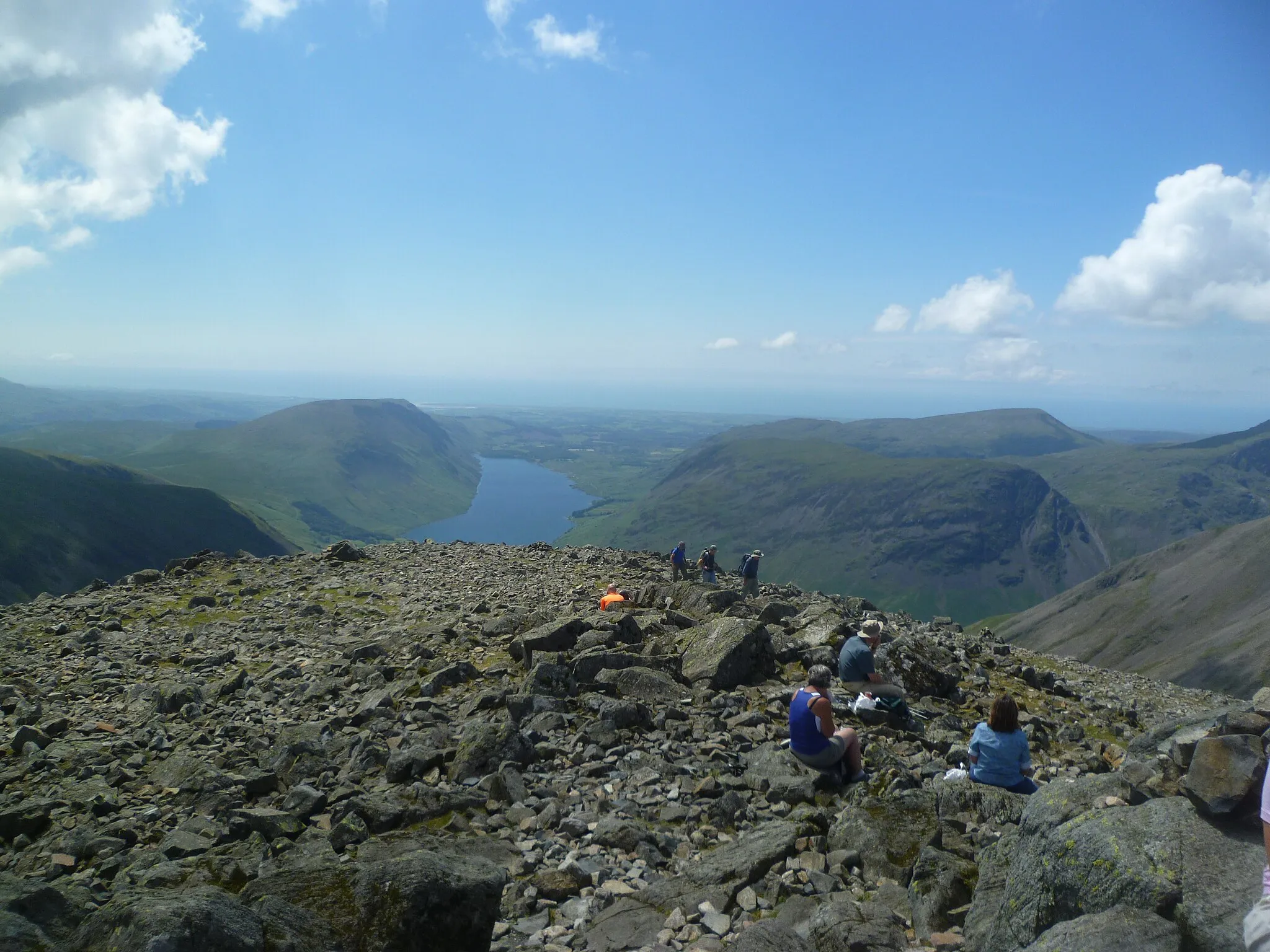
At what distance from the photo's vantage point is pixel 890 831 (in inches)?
418

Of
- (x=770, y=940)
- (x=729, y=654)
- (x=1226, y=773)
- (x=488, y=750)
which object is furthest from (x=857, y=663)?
(x=1226, y=773)

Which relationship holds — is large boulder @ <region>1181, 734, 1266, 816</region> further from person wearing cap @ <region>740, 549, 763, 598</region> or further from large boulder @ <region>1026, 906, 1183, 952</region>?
person wearing cap @ <region>740, 549, 763, 598</region>

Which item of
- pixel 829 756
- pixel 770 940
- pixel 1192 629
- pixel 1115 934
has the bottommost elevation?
pixel 1192 629

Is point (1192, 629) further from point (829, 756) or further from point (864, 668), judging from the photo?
point (829, 756)

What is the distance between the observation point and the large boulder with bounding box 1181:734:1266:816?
698 centimetres

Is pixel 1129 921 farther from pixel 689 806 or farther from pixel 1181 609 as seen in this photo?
pixel 1181 609

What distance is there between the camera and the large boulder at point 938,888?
27.8 ft

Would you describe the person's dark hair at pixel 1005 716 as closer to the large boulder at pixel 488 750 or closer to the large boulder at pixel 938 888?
the large boulder at pixel 938 888

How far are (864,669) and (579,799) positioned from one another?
325 inches

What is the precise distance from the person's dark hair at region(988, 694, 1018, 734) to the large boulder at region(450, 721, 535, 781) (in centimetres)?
906

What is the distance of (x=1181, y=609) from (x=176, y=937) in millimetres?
227313

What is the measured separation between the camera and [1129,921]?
6418mm

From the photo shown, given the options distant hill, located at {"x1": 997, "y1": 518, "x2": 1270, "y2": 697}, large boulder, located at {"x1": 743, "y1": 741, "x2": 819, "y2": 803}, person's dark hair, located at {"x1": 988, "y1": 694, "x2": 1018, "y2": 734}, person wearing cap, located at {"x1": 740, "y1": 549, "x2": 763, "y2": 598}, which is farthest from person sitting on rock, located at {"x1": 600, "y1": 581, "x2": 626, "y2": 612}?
distant hill, located at {"x1": 997, "y1": 518, "x2": 1270, "y2": 697}

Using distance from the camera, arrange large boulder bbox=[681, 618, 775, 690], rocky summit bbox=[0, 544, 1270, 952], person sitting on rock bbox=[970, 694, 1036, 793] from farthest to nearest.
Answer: large boulder bbox=[681, 618, 775, 690], person sitting on rock bbox=[970, 694, 1036, 793], rocky summit bbox=[0, 544, 1270, 952]
